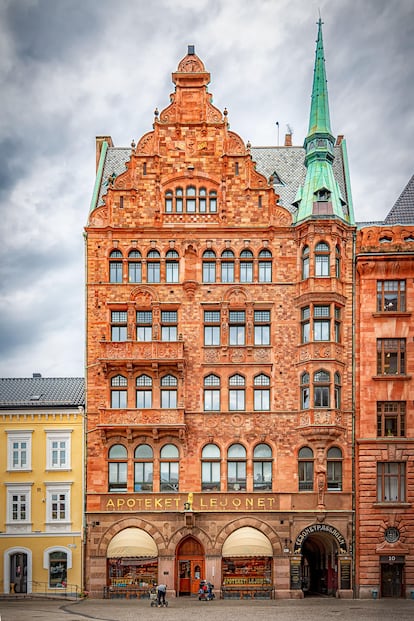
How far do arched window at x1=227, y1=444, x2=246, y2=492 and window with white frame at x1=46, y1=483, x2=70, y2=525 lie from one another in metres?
10.6

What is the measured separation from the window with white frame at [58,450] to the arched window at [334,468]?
16935 mm

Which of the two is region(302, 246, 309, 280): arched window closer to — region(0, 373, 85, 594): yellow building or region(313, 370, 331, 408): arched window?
region(313, 370, 331, 408): arched window

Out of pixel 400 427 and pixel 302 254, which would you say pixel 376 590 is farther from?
pixel 302 254

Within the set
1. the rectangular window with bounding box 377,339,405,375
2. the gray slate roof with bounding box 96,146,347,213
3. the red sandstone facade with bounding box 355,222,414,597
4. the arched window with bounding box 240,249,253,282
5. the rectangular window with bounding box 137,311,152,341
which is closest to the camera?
the red sandstone facade with bounding box 355,222,414,597

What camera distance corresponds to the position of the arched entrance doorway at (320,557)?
2196 inches

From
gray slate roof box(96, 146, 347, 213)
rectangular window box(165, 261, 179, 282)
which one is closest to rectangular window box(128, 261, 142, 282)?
rectangular window box(165, 261, 179, 282)

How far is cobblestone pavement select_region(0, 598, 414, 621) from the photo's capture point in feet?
151

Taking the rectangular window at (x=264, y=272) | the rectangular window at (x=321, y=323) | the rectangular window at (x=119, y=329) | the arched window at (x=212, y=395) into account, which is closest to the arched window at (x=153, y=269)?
the rectangular window at (x=119, y=329)

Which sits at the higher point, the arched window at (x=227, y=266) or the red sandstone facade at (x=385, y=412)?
the arched window at (x=227, y=266)

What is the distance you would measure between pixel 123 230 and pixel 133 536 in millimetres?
19929

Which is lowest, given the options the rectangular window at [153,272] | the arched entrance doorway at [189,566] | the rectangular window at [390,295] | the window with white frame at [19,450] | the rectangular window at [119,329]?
the arched entrance doorway at [189,566]

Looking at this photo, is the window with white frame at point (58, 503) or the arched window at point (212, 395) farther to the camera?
the arched window at point (212, 395)

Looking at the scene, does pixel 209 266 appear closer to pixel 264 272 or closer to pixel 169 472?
pixel 264 272

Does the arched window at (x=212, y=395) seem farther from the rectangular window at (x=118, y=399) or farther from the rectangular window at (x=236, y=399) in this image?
the rectangular window at (x=118, y=399)
